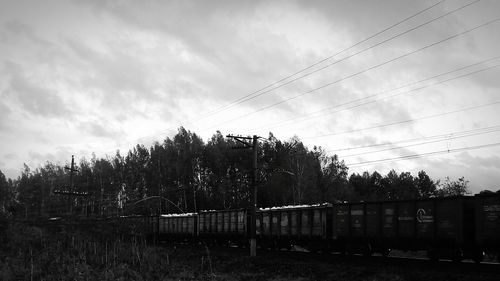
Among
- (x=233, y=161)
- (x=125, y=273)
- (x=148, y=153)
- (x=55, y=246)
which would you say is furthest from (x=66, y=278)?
(x=148, y=153)

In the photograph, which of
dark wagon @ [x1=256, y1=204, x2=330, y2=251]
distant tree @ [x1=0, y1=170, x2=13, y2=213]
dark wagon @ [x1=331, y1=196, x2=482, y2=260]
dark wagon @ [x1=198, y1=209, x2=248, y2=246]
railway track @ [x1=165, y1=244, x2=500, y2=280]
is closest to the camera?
railway track @ [x1=165, y1=244, x2=500, y2=280]

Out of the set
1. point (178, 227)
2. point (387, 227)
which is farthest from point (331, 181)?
point (387, 227)

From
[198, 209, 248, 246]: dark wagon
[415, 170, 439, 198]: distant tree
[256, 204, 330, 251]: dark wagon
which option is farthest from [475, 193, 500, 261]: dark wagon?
[415, 170, 439, 198]: distant tree

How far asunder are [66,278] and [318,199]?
54.6 meters

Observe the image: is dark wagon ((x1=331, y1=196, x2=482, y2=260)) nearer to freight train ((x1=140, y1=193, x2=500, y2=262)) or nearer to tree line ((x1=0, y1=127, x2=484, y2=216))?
freight train ((x1=140, y1=193, x2=500, y2=262))

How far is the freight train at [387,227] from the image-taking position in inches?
783

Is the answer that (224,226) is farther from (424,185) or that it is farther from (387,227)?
(424,185)

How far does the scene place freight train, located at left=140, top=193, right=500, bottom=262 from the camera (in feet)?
65.3

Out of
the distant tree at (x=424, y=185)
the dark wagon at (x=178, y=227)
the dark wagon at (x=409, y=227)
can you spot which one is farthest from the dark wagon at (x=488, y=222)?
the distant tree at (x=424, y=185)

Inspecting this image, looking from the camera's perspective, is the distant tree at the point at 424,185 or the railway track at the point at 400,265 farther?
the distant tree at the point at 424,185

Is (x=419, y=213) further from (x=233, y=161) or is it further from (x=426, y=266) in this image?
(x=233, y=161)

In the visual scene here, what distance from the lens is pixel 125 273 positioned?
20656mm

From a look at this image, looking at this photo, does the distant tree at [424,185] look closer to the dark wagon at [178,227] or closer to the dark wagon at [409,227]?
the dark wagon at [178,227]

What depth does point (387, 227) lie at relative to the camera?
24.0m
